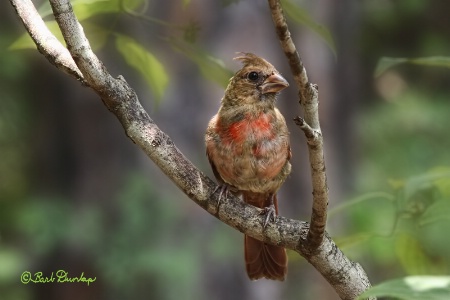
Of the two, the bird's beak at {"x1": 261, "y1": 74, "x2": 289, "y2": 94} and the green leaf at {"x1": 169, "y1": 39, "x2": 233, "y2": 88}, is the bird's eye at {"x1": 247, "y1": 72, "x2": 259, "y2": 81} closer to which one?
the bird's beak at {"x1": 261, "y1": 74, "x2": 289, "y2": 94}

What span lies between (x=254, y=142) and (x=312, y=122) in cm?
139

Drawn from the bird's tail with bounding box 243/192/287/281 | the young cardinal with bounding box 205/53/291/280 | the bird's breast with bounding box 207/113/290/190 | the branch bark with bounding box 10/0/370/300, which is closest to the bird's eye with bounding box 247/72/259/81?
the young cardinal with bounding box 205/53/291/280

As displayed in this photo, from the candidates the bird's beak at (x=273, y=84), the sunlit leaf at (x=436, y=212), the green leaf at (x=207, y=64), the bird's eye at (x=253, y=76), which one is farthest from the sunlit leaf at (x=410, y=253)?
the bird's eye at (x=253, y=76)

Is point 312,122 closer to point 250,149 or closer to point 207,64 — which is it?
point 207,64

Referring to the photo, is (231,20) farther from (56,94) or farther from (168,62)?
(56,94)

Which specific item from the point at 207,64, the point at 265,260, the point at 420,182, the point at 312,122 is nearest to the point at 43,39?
the point at 207,64

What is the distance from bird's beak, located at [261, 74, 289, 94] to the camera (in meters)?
2.82

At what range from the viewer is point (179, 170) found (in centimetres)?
184

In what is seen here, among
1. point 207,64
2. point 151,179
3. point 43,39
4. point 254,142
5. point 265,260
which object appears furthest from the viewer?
point 151,179

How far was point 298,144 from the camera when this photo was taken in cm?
487

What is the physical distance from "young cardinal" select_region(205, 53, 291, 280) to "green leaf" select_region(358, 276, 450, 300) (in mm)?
1722

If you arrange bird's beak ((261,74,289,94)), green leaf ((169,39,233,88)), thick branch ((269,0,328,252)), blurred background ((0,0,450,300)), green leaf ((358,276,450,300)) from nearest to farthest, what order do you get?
green leaf ((358,276,450,300))
thick branch ((269,0,328,252))
green leaf ((169,39,233,88))
bird's beak ((261,74,289,94))
blurred background ((0,0,450,300))

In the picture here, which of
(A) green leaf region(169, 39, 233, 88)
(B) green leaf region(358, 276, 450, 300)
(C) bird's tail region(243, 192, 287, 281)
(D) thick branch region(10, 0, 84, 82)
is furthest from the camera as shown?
(C) bird's tail region(243, 192, 287, 281)

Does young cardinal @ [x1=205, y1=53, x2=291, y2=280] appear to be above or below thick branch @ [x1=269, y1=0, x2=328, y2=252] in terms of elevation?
above
